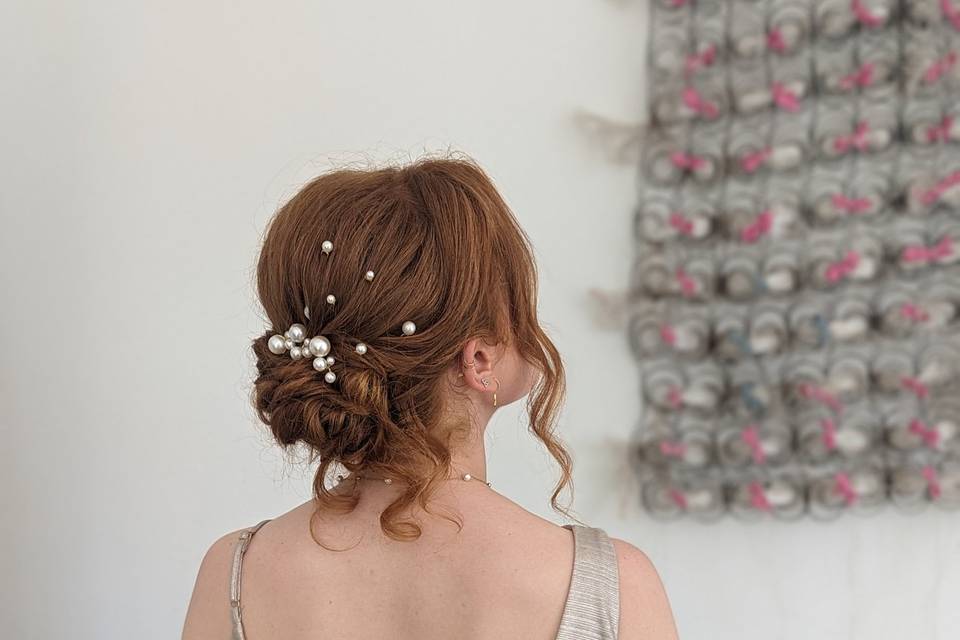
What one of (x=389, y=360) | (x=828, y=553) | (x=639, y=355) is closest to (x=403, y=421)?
(x=389, y=360)

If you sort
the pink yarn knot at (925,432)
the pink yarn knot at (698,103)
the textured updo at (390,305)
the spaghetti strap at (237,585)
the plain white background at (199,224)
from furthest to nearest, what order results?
the plain white background at (199,224) < the pink yarn knot at (698,103) < the pink yarn knot at (925,432) < the spaghetti strap at (237,585) < the textured updo at (390,305)

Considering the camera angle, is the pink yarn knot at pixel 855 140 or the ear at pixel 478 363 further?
the pink yarn knot at pixel 855 140

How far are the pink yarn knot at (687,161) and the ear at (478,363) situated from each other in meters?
0.75

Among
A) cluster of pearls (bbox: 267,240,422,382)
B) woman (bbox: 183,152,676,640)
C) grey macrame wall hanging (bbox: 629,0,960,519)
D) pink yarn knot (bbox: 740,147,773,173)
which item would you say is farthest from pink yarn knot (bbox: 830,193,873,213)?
cluster of pearls (bbox: 267,240,422,382)

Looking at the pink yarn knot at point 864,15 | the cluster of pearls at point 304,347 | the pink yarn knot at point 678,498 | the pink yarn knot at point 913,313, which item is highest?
the pink yarn knot at point 864,15

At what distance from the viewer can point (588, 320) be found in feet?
5.49

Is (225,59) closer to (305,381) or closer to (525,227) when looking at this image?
(525,227)

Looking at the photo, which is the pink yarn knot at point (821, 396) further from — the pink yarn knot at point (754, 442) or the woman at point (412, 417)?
the woman at point (412, 417)

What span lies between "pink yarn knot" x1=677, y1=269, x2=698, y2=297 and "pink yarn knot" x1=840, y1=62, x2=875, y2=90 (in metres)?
0.35

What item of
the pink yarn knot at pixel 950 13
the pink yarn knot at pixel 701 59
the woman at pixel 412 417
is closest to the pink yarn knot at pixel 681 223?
the pink yarn knot at pixel 701 59

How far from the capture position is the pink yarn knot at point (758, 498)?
1541 mm

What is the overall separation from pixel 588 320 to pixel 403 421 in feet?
2.55

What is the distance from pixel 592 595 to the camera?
0.93 meters

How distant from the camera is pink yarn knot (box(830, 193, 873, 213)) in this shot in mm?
1496
